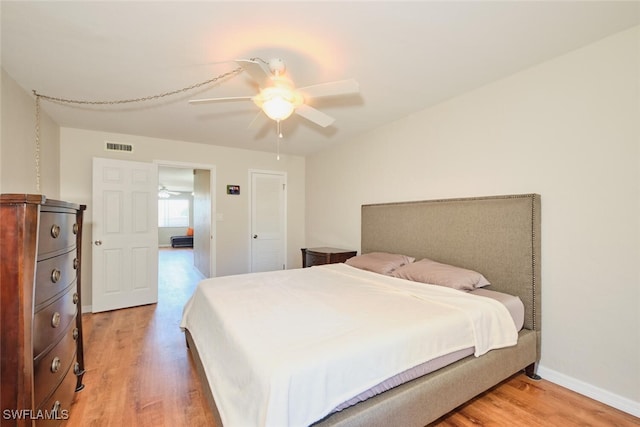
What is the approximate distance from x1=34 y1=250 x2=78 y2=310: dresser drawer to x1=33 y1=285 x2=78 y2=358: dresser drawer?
5cm

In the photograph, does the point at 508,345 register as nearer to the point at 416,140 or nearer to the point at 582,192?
the point at 582,192

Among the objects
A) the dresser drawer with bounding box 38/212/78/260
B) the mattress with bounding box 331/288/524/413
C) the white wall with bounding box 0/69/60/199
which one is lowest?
the mattress with bounding box 331/288/524/413

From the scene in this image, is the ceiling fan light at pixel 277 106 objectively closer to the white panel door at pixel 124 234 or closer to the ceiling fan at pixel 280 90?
the ceiling fan at pixel 280 90

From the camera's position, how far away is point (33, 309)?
1.18 metres

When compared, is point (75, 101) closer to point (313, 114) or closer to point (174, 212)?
point (313, 114)

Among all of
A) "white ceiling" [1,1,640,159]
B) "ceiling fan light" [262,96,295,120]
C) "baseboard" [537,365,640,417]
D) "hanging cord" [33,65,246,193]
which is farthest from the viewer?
Answer: "hanging cord" [33,65,246,193]

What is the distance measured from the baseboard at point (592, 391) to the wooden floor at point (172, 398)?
40mm

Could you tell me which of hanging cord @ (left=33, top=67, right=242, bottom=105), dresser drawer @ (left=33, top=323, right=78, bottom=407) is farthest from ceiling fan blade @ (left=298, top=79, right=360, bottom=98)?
dresser drawer @ (left=33, top=323, right=78, bottom=407)

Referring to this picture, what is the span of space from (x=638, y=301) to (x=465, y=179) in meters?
1.41

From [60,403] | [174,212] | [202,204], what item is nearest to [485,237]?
[60,403]

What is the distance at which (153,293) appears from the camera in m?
4.04

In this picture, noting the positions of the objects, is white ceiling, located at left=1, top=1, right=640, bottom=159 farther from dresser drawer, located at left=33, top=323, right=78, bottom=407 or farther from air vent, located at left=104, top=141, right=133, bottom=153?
dresser drawer, located at left=33, top=323, right=78, bottom=407

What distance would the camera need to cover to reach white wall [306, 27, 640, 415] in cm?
176

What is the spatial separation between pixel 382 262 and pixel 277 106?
1902mm
